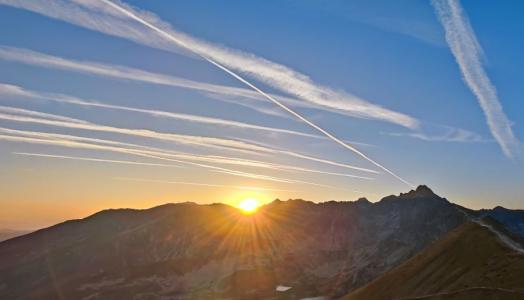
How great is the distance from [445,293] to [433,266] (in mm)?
19826

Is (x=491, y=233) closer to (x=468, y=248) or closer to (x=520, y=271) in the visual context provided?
(x=468, y=248)

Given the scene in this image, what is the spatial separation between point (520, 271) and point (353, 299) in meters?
48.2

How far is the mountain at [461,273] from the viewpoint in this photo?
7831 cm

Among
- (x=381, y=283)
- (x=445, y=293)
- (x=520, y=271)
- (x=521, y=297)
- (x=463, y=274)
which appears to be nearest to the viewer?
(x=521, y=297)

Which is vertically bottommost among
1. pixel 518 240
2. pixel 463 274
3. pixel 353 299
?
pixel 353 299

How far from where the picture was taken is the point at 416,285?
335 ft

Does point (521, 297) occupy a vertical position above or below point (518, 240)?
below

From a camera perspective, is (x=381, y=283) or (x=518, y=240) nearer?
(x=518, y=240)

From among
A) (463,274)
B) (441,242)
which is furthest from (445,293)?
(441,242)

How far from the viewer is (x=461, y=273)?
307 feet

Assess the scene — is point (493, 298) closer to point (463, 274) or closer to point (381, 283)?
point (463, 274)

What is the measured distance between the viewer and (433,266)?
104938 mm

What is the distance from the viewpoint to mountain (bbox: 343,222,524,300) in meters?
78.3

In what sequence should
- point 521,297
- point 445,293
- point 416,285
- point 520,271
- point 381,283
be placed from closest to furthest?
point 521,297 < point 520,271 < point 445,293 < point 416,285 < point 381,283
